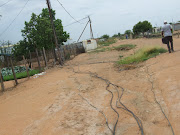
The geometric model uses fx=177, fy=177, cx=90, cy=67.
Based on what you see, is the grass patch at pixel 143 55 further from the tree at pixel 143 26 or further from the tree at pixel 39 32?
the tree at pixel 143 26

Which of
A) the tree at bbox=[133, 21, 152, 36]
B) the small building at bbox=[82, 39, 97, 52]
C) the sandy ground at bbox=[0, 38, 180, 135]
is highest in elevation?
the tree at bbox=[133, 21, 152, 36]

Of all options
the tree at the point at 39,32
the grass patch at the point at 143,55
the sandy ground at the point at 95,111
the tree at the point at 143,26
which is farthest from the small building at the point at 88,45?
the sandy ground at the point at 95,111

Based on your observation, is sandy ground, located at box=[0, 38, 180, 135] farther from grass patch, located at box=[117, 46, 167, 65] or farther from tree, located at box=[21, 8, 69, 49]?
tree, located at box=[21, 8, 69, 49]

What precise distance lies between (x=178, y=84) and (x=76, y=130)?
9.15ft

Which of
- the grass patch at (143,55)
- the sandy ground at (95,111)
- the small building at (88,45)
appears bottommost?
the sandy ground at (95,111)

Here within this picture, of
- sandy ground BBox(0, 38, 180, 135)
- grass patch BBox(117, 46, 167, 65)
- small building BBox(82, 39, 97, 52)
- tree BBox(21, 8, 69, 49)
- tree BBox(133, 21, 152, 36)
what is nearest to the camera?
sandy ground BBox(0, 38, 180, 135)

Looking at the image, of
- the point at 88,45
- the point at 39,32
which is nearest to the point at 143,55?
the point at 39,32

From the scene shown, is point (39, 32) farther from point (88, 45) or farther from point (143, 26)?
point (143, 26)

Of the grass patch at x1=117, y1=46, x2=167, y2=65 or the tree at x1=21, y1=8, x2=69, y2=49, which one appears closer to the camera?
the grass patch at x1=117, y1=46, x2=167, y2=65

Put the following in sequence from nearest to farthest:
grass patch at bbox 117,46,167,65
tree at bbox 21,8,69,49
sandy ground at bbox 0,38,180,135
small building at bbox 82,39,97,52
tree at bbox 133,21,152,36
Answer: sandy ground at bbox 0,38,180,135 < grass patch at bbox 117,46,167,65 < tree at bbox 21,8,69,49 < small building at bbox 82,39,97,52 < tree at bbox 133,21,152,36

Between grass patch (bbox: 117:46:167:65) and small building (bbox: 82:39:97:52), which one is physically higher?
small building (bbox: 82:39:97:52)

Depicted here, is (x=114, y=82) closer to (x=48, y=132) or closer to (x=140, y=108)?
(x=140, y=108)

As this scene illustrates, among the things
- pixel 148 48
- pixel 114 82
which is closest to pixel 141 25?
pixel 148 48

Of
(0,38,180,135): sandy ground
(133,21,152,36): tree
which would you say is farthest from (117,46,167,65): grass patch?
(133,21,152,36): tree
